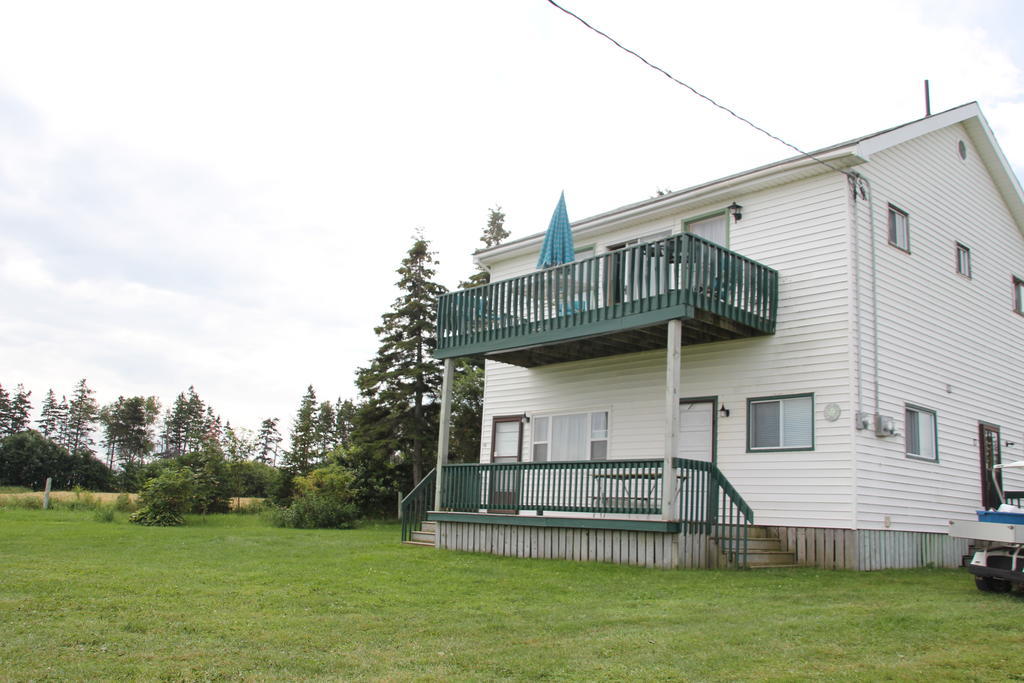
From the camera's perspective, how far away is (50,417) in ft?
280

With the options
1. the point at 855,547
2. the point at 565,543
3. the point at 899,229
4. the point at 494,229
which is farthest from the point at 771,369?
the point at 494,229

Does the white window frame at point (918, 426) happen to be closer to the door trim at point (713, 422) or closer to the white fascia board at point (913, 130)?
the door trim at point (713, 422)

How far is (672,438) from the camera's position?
12.2 metres

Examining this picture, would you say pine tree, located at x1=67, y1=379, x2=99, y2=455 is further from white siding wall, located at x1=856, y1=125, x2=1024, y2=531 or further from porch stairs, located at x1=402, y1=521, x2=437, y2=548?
white siding wall, located at x1=856, y1=125, x2=1024, y2=531

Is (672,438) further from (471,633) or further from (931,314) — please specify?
(931,314)

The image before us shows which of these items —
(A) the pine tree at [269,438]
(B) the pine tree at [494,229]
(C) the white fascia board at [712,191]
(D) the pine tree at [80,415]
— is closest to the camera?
(C) the white fascia board at [712,191]

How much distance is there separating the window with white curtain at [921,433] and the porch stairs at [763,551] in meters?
2.87

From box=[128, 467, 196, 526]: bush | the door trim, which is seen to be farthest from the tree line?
the door trim

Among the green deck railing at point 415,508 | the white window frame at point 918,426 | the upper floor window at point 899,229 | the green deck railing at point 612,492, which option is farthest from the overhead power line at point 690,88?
the green deck railing at point 415,508

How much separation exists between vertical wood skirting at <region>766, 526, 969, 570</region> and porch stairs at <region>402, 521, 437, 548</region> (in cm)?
698

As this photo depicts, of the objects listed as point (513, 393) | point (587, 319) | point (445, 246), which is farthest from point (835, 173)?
point (445, 246)

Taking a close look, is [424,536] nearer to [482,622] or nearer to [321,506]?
[321,506]

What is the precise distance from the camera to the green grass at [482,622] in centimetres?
582

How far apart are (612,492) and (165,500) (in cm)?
1411
